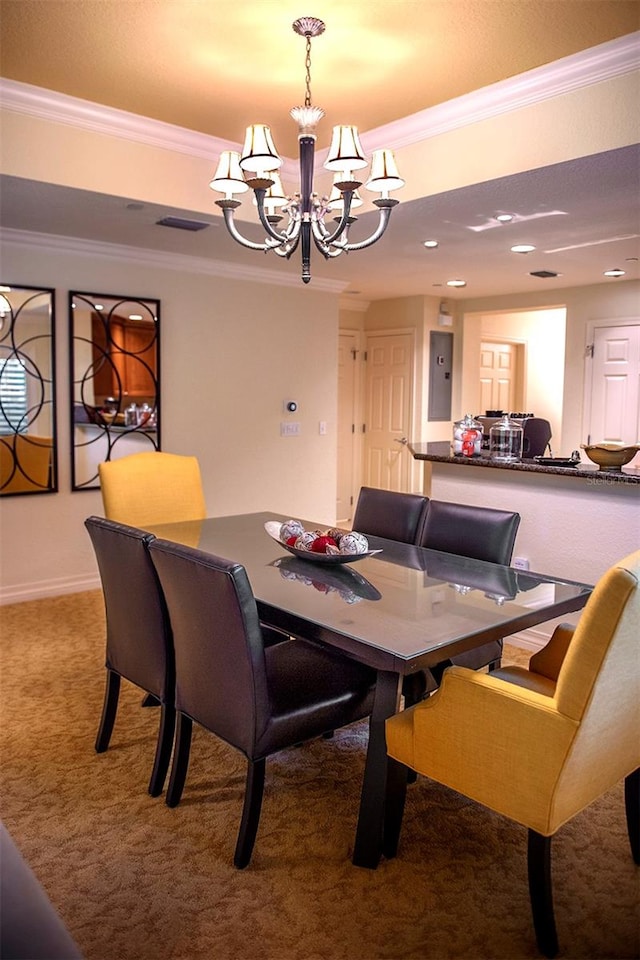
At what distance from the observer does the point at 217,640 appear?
204cm

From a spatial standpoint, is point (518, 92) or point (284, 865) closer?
point (284, 865)

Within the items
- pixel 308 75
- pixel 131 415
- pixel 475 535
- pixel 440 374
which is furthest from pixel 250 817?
pixel 440 374

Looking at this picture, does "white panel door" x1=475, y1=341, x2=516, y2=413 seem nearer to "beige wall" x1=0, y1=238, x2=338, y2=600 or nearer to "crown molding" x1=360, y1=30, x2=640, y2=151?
"beige wall" x1=0, y1=238, x2=338, y2=600

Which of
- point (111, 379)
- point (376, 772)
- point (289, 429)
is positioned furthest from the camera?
point (289, 429)

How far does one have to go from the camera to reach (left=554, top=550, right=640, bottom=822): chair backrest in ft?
Result: 5.10

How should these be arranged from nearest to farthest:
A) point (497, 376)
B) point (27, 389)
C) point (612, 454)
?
point (612, 454) → point (27, 389) → point (497, 376)

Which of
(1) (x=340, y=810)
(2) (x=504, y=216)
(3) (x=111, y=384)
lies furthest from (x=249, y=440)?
(1) (x=340, y=810)

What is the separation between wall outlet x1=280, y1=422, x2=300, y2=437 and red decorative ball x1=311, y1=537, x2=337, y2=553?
11.1 ft

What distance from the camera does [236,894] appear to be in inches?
76.3

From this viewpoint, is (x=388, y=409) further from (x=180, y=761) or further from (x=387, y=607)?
(x=180, y=761)

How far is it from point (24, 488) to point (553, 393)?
6.20 meters

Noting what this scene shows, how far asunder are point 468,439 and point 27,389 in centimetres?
281

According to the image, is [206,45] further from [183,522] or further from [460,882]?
[460,882]

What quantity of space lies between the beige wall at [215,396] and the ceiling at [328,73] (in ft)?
1.69
